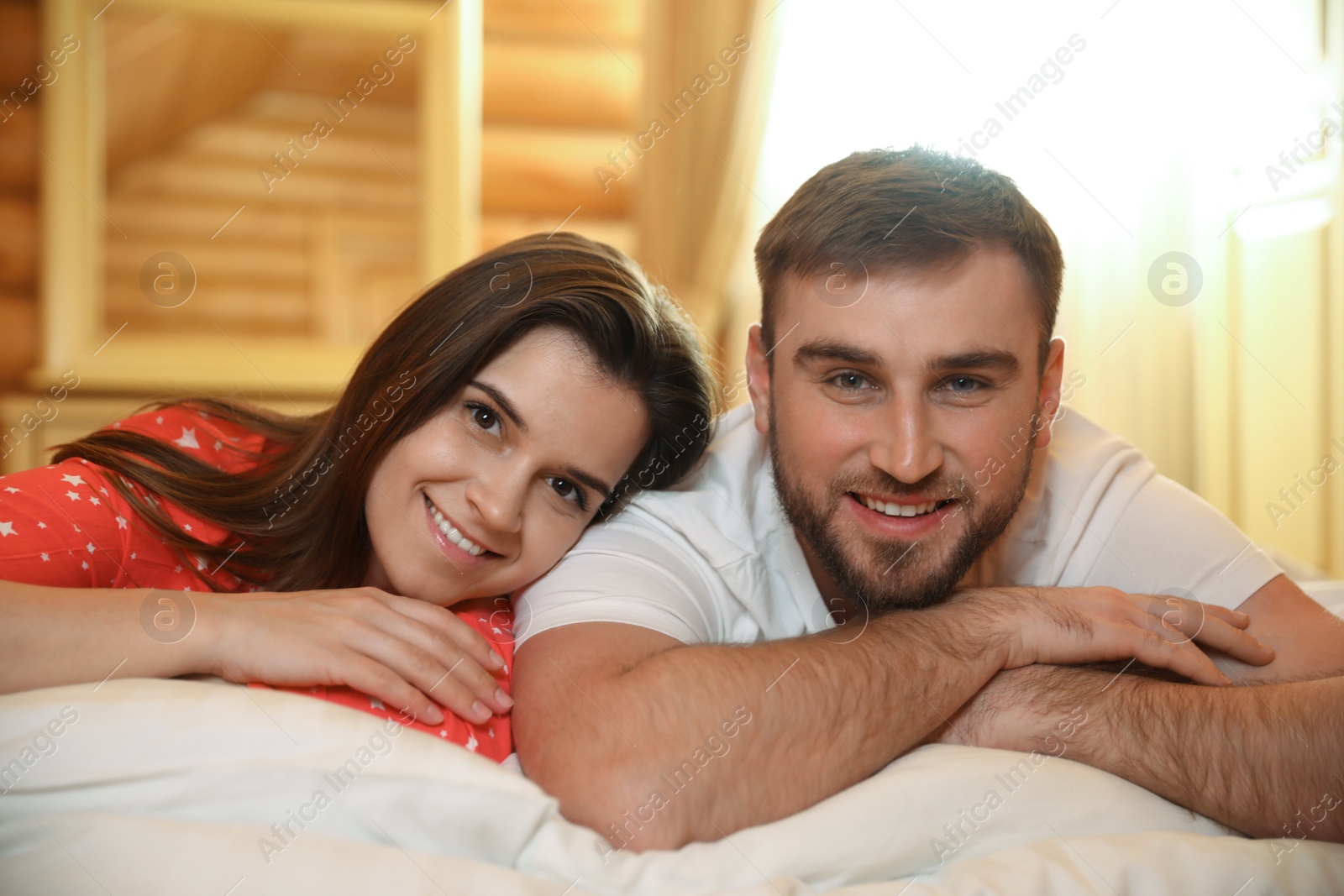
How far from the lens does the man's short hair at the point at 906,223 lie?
1.25 meters

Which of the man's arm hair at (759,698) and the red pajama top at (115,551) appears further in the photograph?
the red pajama top at (115,551)

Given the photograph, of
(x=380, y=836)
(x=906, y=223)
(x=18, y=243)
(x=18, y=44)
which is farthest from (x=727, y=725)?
(x=18, y=44)

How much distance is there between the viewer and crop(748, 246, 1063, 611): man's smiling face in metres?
1.22

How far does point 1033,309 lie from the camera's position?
1303 millimetres

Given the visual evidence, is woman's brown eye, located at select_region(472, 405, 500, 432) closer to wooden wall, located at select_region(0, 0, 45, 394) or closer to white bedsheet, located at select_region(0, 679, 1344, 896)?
white bedsheet, located at select_region(0, 679, 1344, 896)

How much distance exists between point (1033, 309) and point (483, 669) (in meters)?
0.89

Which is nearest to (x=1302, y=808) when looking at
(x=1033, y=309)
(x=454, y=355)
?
(x=1033, y=309)

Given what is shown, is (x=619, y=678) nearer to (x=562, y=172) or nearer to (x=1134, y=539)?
(x=1134, y=539)

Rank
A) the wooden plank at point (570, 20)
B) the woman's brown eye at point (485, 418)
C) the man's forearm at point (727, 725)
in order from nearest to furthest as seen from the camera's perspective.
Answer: the man's forearm at point (727, 725) → the woman's brown eye at point (485, 418) → the wooden plank at point (570, 20)

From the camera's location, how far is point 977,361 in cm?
123

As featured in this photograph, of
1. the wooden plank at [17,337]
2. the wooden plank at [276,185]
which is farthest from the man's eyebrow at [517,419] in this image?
the wooden plank at [17,337]

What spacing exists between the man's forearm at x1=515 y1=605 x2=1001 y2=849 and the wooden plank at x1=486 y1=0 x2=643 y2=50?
9.92 ft

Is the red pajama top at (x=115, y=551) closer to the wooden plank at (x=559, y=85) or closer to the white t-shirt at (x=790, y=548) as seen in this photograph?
the white t-shirt at (x=790, y=548)

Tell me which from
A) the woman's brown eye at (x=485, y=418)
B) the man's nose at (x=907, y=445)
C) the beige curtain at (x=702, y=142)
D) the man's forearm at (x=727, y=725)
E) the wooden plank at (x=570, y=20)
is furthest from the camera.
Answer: the wooden plank at (x=570, y=20)
